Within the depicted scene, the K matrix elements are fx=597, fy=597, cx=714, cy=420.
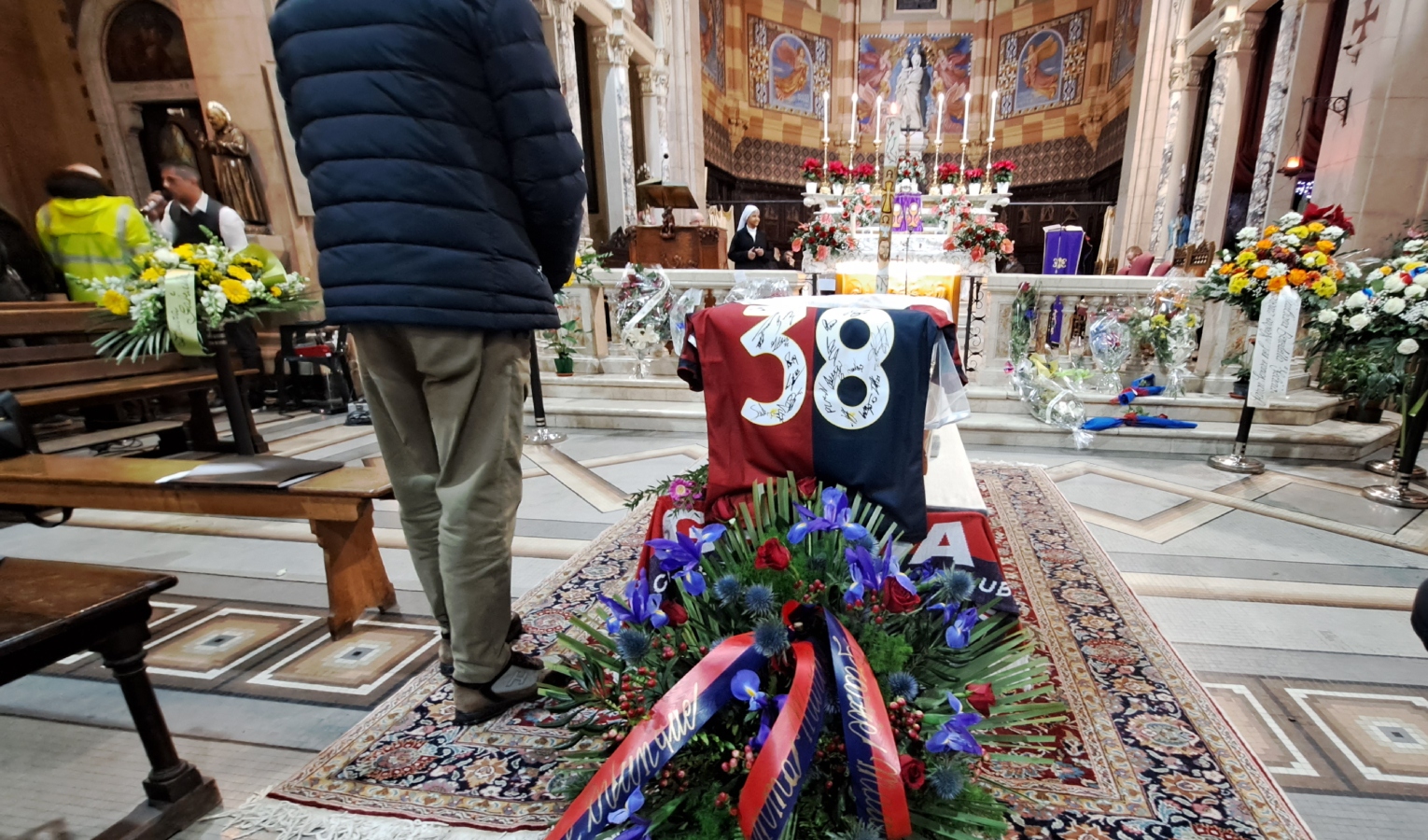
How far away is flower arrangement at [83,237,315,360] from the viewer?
11.1ft

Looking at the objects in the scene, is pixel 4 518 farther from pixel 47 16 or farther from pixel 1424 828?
pixel 47 16

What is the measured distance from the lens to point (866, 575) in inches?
45.6

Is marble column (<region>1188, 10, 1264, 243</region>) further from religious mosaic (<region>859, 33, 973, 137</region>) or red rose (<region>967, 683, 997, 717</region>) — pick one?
red rose (<region>967, 683, 997, 717</region>)

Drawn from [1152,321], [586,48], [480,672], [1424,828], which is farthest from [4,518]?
[586,48]

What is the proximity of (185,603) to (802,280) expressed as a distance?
4.58m

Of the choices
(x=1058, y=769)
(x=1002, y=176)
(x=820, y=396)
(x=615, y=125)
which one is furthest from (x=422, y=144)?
(x=615, y=125)

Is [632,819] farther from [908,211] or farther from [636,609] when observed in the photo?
[908,211]

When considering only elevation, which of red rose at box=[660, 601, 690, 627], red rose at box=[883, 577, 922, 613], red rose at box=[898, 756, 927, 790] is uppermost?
red rose at box=[883, 577, 922, 613]

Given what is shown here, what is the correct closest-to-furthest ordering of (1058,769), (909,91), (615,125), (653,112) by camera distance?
(1058,769)
(615,125)
(653,112)
(909,91)

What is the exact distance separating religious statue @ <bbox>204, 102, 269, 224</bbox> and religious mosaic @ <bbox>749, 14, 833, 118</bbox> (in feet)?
38.8

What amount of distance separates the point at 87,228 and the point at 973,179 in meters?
8.70

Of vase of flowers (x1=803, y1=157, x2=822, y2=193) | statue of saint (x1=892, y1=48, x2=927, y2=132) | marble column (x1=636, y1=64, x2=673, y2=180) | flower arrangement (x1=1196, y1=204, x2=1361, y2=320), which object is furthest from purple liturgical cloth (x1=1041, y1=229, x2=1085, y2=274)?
marble column (x1=636, y1=64, x2=673, y2=180)

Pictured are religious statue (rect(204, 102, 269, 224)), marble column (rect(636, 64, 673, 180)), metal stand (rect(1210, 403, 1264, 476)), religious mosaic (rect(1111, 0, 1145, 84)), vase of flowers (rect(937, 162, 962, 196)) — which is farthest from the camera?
religious mosaic (rect(1111, 0, 1145, 84))

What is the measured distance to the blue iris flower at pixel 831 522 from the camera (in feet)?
4.00
